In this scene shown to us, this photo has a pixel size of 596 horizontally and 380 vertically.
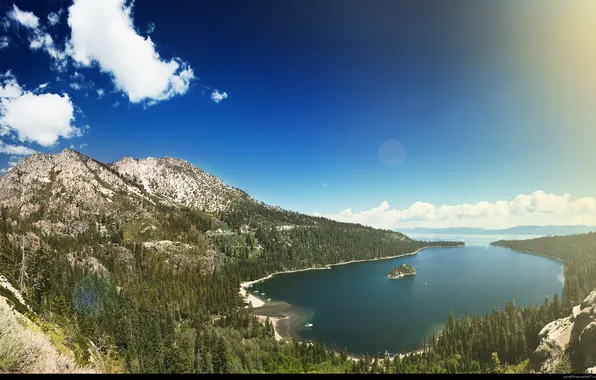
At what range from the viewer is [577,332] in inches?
2183

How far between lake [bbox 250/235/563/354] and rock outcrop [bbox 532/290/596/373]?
98.4ft

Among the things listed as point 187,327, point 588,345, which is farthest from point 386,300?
point 588,345

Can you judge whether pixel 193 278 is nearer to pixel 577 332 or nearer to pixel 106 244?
pixel 106 244

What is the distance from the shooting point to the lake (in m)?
92.1

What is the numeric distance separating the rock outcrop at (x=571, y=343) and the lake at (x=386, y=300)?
98.4 feet

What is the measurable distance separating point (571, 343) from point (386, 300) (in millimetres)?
85377

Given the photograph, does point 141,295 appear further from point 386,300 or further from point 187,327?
point 386,300

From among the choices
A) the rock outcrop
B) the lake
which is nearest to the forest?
the rock outcrop

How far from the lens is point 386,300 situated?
138 metres

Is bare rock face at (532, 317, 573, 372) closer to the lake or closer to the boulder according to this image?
the boulder

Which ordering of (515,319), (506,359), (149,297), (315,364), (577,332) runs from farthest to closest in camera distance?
(149,297) < (515,319) < (506,359) < (315,364) < (577,332)

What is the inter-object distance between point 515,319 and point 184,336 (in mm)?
83252
